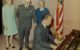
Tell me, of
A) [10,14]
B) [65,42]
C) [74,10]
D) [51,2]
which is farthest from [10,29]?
[65,42]

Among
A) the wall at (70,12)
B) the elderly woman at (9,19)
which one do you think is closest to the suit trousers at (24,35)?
the elderly woman at (9,19)

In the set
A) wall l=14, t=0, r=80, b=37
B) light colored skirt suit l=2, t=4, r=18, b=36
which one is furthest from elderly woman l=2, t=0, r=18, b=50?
wall l=14, t=0, r=80, b=37

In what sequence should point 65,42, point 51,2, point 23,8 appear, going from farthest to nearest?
point 51,2, point 23,8, point 65,42

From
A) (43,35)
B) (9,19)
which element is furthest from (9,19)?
(43,35)

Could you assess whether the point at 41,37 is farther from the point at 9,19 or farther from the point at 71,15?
the point at 71,15

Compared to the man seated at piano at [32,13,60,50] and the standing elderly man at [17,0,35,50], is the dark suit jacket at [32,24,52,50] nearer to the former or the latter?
the man seated at piano at [32,13,60,50]

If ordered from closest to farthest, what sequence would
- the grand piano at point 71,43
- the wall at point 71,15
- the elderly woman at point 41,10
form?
the grand piano at point 71,43, the elderly woman at point 41,10, the wall at point 71,15

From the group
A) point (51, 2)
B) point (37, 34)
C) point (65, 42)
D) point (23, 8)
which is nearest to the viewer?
point (65, 42)

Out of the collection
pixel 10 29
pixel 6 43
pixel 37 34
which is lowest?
pixel 6 43

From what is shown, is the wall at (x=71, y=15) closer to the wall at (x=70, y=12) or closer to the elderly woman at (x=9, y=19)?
the wall at (x=70, y=12)

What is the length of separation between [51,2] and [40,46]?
133cm

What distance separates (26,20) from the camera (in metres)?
4.23

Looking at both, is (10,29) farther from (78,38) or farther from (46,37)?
(78,38)

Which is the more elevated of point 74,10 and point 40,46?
point 74,10
